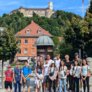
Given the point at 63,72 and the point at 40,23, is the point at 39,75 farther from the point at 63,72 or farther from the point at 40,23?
the point at 40,23

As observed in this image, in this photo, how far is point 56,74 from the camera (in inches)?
720

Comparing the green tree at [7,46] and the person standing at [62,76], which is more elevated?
the green tree at [7,46]

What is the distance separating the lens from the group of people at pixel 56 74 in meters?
18.1

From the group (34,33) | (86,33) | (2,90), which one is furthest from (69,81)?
(34,33)

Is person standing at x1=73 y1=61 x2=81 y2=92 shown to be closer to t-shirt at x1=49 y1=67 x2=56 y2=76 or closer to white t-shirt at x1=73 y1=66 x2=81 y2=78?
white t-shirt at x1=73 y1=66 x2=81 y2=78

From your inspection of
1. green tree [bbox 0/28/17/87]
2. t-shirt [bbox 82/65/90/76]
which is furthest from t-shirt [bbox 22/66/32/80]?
green tree [bbox 0/28/17/87]

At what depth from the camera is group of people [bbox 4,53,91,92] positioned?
1812 cm

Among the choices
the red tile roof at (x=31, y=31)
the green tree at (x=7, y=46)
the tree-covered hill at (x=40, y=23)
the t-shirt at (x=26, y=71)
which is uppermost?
the tree-covered hill at (x=40, y=23)

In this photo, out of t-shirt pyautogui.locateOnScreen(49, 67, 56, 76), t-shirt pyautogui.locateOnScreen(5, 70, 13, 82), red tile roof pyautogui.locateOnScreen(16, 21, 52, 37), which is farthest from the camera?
red tile roof pyautogui.locateOnScreen(16, 21, 52, 37)

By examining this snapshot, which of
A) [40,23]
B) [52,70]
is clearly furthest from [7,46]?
[40,23]

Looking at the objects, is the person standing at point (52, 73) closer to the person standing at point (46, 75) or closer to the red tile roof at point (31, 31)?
the person standing at point (46, 75)

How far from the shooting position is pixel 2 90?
886 inches

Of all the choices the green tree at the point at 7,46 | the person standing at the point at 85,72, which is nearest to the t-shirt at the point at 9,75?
the person standing at the point at 85,72

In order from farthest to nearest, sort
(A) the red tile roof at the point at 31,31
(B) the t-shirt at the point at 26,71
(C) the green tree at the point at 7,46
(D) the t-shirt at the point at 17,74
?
(A) the red tile roof at the point at 31,31
(C) the green tree at the point at 7,46
(D) the t-shirt at the point at 17,74
(B) the t-shirt at the point at 26,71
